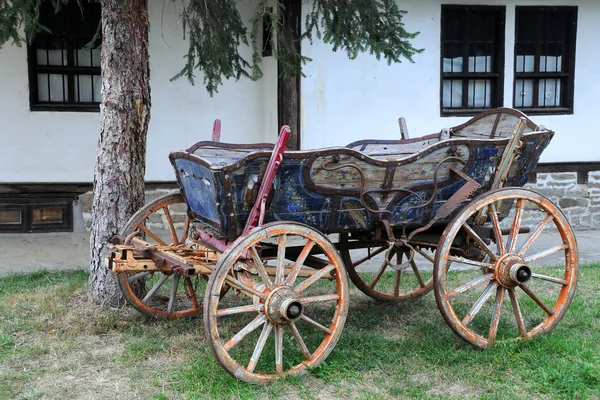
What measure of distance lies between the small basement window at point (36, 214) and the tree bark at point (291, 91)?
→ 10.1ft

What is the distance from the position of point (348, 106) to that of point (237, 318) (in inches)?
173

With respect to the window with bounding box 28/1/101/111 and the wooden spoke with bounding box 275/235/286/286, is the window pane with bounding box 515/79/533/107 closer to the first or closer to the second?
the window with bounding box 28/1/101/111

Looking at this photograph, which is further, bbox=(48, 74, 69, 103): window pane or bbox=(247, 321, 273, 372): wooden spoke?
bbox=(48, 74, 69, 103): window pane

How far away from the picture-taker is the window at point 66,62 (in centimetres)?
879

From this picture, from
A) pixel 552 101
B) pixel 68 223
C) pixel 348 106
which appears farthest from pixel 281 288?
pixel 552 101

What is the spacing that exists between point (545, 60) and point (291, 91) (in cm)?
397

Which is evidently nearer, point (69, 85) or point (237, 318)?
point (237, 318)

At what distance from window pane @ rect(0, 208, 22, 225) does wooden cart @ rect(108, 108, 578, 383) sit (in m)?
4.53

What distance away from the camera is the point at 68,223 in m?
9.09

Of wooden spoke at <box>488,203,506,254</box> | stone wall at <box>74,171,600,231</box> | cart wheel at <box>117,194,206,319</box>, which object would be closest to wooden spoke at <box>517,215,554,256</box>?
wooden spoke at <box>488,203,506,254</box>

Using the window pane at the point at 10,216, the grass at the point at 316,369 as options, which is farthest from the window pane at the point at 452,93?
the window pane at the point at 10,216

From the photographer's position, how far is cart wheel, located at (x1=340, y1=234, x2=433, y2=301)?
5543mm

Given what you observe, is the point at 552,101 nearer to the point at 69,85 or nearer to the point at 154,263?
the point at 69,85

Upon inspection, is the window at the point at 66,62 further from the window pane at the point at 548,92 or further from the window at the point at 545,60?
the window pane at the point at 548,92
